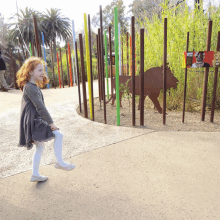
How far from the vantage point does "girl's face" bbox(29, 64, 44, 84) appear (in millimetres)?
1736

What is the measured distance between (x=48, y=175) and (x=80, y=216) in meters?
0.69

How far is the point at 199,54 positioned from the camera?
312 centimetres

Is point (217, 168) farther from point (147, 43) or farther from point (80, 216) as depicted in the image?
point (147, 43)

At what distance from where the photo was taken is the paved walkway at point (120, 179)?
4.86 feet

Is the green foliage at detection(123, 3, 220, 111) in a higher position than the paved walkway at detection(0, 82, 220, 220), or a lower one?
higher

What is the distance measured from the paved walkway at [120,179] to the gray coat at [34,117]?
46cm

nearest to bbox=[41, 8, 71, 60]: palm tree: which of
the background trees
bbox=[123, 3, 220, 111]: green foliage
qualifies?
the background trees

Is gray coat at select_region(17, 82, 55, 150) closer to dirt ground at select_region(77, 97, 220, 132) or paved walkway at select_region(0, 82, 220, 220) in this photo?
paved walkway at select_region(0, 82, 220, 220)

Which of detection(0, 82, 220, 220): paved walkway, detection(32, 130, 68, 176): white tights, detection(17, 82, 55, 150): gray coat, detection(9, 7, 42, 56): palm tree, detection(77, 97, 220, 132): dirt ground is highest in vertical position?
detection(9, 7, 42, 56): palm tree

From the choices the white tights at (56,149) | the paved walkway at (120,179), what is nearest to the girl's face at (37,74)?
the white tights at (56,149)

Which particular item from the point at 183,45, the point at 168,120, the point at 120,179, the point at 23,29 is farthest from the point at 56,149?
the point at 23,29

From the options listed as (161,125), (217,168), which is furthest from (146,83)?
(217,168)

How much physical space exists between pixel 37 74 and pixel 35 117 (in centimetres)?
36

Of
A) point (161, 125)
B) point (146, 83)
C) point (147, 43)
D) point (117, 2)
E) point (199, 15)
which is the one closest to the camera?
point (161, 125)
